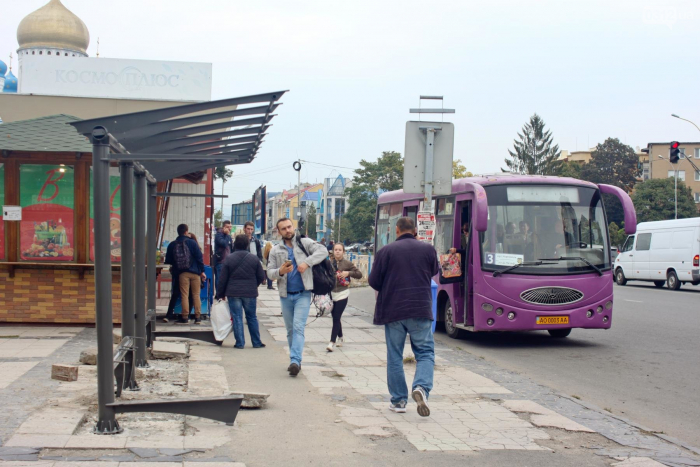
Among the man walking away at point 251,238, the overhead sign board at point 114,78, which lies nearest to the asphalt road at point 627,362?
the man walking away at point 251,238

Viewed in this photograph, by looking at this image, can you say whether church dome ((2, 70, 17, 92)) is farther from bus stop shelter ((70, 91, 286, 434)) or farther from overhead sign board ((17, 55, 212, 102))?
bus stop shelter ((70, 91, 286, 434))

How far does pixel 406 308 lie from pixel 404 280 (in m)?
0.25

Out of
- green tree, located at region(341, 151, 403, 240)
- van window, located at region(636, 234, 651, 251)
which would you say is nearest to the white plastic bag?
van window, located at region(636, 234, 651, 251)

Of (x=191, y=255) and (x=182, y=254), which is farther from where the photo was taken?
(x=191, y=255)

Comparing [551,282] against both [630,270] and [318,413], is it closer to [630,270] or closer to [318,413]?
[318,413]

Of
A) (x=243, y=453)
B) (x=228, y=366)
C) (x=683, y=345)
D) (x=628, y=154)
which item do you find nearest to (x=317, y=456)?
(x=243, y=453)

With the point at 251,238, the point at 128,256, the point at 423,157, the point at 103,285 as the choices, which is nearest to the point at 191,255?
the point at 251,238

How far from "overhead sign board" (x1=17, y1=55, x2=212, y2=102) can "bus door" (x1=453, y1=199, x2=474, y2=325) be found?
1343 cm

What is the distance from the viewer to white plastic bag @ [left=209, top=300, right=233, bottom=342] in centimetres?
1080

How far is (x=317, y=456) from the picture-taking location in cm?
542

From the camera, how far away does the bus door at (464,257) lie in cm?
1234

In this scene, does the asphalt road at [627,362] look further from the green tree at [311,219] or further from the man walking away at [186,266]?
the green tree at [311,219]

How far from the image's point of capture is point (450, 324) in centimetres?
1333

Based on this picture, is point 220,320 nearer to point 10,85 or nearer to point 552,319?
point 552,319
